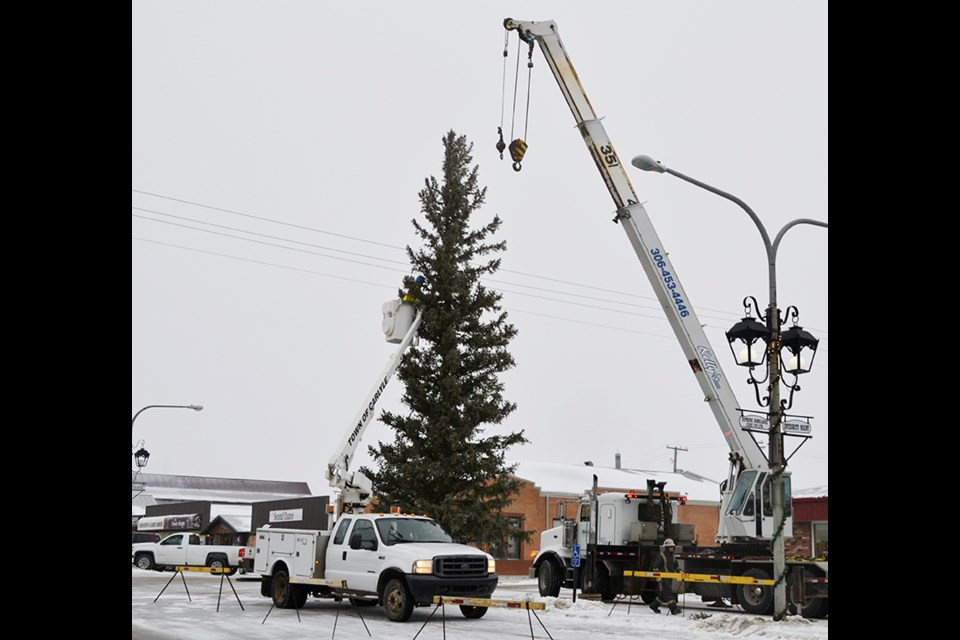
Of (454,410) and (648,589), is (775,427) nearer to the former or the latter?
(648,589)

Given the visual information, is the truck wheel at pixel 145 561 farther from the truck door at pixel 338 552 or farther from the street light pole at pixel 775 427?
the street light pole at pixel 775 427

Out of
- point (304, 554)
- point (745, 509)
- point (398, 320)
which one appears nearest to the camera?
point (304, 554)

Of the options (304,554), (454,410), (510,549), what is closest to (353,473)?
(304,554)

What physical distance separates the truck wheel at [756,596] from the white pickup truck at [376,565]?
5.50 metres

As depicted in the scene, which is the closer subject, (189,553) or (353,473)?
(353,473)

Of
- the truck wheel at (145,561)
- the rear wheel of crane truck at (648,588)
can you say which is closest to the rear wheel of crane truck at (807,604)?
the rear wheel of crane truck at (648,588)

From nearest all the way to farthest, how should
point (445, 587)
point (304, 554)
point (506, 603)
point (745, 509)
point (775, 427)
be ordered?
1. point (506, 603)
2. point (775, 427)
3. point (445, 587)
4. point (304, 554)
5. point (745, 509)

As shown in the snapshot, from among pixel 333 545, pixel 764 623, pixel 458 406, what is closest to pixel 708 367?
pixel 764 623

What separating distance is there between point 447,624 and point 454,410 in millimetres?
22249

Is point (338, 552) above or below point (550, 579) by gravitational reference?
above

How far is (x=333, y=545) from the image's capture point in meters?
20.6

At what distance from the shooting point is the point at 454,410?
4100 cm
